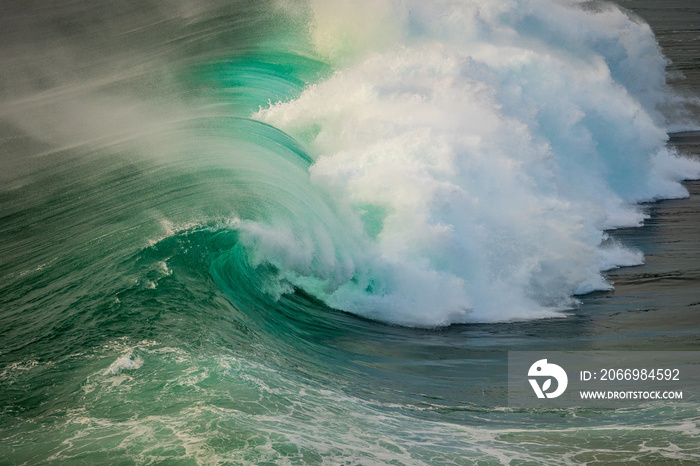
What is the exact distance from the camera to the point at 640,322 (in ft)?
28.0

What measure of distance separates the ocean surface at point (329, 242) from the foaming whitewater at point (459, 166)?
44mm

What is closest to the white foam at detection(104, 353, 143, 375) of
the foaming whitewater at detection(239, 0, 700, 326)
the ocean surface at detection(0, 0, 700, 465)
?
the ocean surface at detection(0, 0, 700, 465)

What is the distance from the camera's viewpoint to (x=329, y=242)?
29.8 ft

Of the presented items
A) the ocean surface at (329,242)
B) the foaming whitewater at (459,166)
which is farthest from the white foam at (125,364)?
the foaming whitewater at (459,166)

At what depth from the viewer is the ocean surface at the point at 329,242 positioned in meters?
5.55

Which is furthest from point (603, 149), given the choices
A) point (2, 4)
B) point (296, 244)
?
point (2, 4)

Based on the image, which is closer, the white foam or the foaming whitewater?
the white foam

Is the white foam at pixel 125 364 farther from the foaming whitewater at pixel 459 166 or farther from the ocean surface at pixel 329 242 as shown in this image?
the foaming whitewater at pixel 459 166

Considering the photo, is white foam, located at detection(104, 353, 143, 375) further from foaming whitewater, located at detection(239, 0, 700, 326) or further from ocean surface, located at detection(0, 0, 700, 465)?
foaming whitewater, located at detection(239, 0, 700, 326)

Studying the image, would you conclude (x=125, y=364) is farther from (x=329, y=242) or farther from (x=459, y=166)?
(x=459, y=166)

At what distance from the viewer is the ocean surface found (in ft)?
18.2

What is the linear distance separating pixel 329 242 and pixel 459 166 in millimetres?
2630

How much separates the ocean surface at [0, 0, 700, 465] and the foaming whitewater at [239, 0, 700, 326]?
0.14 feet

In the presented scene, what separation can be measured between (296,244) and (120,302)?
2.32 metres
